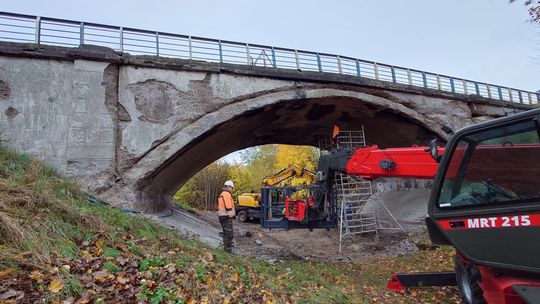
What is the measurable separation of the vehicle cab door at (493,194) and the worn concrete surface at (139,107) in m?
7.09

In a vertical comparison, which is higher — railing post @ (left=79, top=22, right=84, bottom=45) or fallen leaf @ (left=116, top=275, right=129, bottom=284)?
railing post @ (left=79, top=22, right=84, bottom=45)

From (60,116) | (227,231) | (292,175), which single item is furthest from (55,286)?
(292,175)

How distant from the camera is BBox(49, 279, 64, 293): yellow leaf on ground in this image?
3.13 meters

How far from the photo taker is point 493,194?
3104mm

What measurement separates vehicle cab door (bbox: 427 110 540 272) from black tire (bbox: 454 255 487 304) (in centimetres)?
83

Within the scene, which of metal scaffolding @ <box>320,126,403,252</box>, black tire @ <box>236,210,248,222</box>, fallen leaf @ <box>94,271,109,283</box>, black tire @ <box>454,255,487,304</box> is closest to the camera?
fallen leaf @ <box>94,271,109,283</box>

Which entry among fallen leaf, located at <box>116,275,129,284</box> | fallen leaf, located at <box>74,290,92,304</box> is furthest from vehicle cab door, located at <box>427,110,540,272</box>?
fallen leaf, located at <box>74,290,92,304</box>

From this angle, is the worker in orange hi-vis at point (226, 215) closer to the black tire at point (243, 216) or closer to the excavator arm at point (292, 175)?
the excavator arm at point (292, 175)

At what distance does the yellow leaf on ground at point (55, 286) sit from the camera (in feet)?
10.3

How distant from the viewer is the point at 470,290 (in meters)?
4.18

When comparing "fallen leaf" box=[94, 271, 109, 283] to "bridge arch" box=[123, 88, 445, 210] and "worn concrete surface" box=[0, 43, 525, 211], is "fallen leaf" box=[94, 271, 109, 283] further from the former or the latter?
"bridge arch" box=[123, 88, 445, 210]

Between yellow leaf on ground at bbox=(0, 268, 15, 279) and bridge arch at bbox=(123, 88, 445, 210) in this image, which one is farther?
bridge arch at bbox=(123, 88, 445, 210)

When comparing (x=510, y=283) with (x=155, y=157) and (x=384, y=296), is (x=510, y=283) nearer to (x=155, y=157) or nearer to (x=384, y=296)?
(x=384, y=296)

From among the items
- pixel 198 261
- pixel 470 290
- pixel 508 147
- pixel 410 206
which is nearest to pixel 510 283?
pixel 508 147
